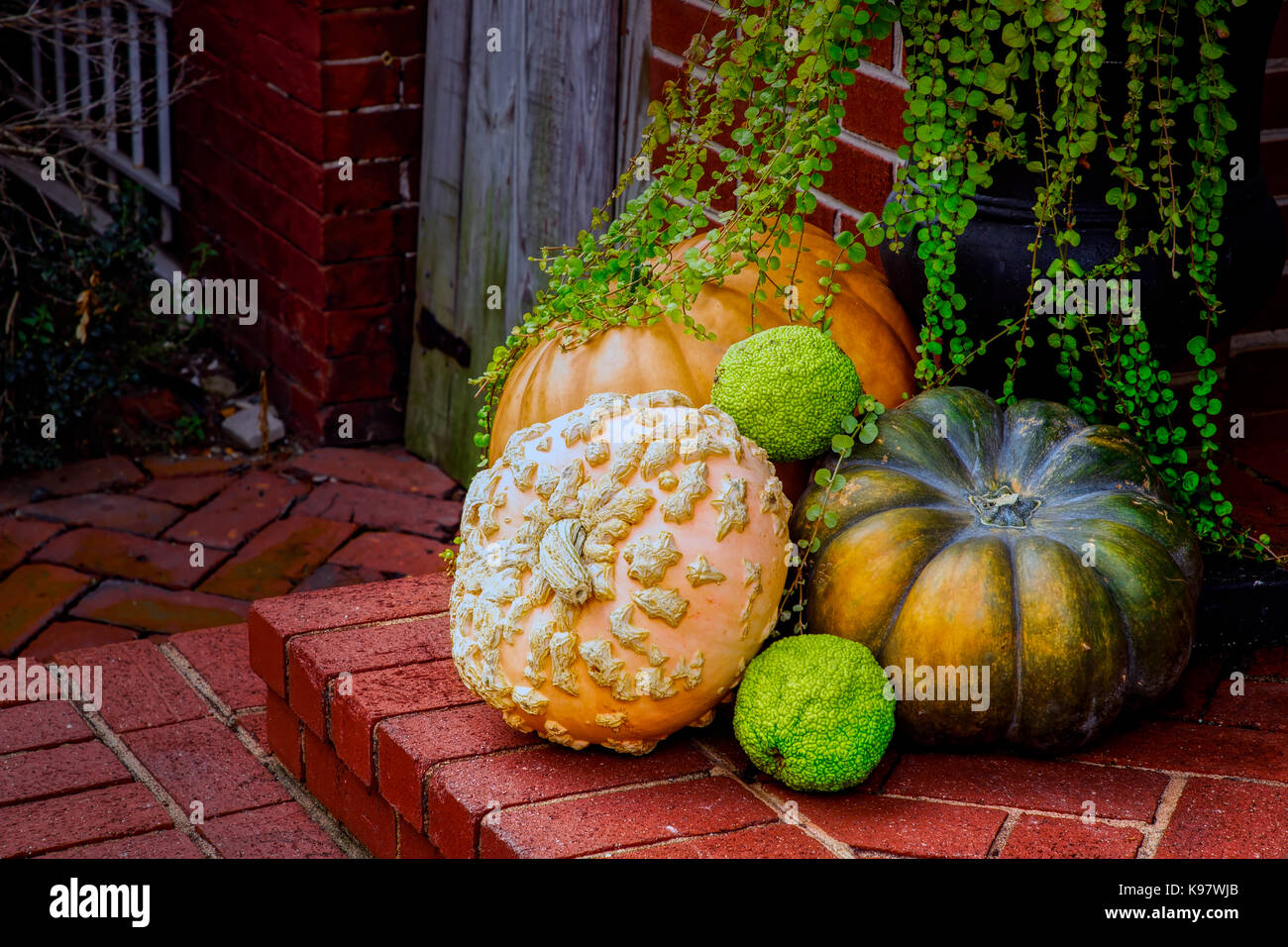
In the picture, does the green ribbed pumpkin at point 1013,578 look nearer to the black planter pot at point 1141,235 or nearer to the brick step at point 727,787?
the brick step at point 727,787

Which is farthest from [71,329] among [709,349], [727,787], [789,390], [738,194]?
[727,787]

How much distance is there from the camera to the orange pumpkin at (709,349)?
2363 millimetres

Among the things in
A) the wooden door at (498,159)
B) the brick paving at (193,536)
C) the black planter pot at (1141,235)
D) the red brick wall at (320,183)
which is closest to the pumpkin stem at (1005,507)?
the black planter pot at (1141,235)

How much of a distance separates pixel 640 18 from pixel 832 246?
1.22 meters

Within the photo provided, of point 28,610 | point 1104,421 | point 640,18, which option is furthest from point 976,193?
point 28,610

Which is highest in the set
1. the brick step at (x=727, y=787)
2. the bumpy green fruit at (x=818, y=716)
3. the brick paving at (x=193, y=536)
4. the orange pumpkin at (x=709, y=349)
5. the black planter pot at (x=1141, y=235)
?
the black planter pot at (x=1141, y=235)

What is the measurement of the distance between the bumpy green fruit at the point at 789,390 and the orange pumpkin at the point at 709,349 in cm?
22

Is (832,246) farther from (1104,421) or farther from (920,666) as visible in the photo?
(920,666)

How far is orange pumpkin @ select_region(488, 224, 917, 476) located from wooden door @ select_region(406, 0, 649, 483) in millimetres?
1237

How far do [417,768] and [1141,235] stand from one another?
4.24ft

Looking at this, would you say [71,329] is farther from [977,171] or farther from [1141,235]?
[1141,235]

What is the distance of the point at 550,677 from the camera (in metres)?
1.91

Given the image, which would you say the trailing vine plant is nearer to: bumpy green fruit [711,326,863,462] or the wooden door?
bumpy green fruit [711,326,863,462]

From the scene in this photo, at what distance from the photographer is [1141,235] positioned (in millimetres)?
2162
